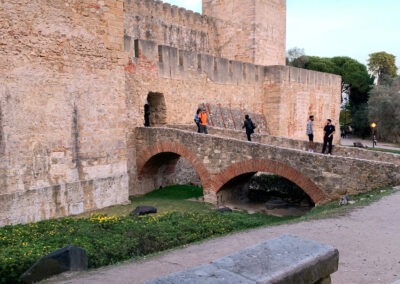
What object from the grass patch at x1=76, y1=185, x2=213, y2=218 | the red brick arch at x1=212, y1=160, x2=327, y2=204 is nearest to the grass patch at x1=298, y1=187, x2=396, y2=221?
the red brick arch at x1=212, y1=160, x2=327, y2=204

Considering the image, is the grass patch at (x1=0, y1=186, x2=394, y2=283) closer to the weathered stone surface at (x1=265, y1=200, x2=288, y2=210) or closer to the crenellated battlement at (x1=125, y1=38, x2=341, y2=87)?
the weathered stone surface at (x1=265, y1=200, x2=288, y2=210)

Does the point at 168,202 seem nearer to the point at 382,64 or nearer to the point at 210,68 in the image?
the point at 210,68

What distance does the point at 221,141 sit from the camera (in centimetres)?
1034

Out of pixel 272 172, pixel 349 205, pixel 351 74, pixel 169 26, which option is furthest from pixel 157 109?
pixel 351 74

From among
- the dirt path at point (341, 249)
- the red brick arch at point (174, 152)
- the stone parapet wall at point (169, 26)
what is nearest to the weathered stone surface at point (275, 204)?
the red brick arch at point (174, 152)

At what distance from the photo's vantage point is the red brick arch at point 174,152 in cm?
1080

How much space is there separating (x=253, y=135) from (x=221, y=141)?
357 cm

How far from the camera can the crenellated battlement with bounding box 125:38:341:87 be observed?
1283 cm

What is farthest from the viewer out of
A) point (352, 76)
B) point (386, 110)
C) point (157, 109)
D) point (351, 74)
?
point (351, 74)

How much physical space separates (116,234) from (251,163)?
4521mm

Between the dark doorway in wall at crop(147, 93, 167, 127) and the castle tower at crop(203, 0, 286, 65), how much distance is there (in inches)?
345

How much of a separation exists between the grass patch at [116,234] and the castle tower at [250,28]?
46.8 ft

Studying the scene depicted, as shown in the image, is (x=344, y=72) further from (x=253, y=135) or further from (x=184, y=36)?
(x=253, y=135)

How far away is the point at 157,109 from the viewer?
45.0ft
